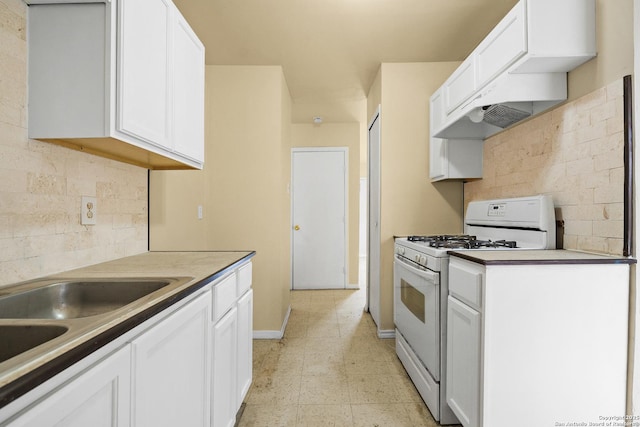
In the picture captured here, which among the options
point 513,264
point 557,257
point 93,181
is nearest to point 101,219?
point 93,181

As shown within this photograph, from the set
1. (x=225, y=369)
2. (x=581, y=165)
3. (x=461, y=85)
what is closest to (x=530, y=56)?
(x=581, y=165)

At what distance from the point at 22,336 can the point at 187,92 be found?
4.56 ft

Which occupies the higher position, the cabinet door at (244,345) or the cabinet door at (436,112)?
the cabinet door at (436,112)

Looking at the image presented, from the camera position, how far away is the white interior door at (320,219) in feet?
16.6

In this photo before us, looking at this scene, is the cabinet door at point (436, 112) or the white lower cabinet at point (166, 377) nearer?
the white lower cabinet at point (166, 377)

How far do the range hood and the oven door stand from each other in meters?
1.03

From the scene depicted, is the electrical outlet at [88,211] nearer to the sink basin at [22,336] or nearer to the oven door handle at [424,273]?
the sink basin at [22,336]

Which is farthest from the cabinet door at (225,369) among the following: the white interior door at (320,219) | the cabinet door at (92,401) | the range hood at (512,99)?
the white interior door at (320,219)

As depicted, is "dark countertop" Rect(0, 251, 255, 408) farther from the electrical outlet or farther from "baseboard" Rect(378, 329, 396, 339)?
"baseboard" Rect(378, 329, 396, 339)

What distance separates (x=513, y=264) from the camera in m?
1.41

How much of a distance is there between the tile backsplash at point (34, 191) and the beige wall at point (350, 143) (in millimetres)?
3647

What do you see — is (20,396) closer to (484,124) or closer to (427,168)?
(484,124)

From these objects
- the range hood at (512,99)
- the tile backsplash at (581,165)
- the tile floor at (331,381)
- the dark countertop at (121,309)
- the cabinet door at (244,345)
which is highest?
the range hood at (512,99)

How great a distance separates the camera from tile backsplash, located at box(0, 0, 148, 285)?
1160 millimetres
